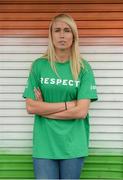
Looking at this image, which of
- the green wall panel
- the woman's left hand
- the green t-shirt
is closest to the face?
the green t-shirt

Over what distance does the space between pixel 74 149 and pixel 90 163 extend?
77 cm

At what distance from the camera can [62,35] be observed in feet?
14.0

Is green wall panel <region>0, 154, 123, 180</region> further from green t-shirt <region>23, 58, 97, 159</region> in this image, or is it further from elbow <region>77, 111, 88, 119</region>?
elbow <region>77, 111, 88, 119</region>

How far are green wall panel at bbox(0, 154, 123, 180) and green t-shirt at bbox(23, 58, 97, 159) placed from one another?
679mm

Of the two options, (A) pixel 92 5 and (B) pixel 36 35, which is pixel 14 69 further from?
(A) pixel 92 5

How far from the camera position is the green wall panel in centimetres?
495

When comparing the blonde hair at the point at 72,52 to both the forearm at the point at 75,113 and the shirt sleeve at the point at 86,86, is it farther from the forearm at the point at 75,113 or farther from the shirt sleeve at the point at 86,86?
the forearm at the point at 75,113

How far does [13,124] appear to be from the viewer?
4938 millimetres

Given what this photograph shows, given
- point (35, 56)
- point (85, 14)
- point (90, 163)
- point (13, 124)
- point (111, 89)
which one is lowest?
point (90, 163)

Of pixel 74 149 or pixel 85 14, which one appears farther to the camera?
pixel 85 14

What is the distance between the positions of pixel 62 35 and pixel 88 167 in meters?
1.53

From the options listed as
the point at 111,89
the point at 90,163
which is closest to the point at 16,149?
the point at 90,163

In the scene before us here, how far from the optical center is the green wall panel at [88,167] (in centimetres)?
495

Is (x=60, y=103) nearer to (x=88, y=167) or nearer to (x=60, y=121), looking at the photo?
(x=60, y=121)
